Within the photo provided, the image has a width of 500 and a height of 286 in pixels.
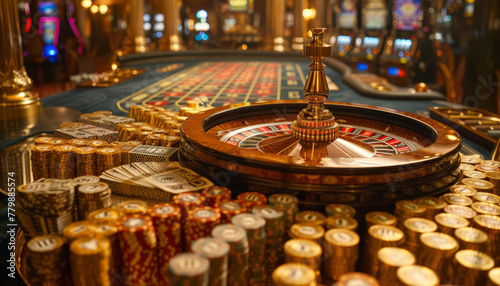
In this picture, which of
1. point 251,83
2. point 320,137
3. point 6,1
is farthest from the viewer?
point 251,83

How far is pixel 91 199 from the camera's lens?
4.94 ft

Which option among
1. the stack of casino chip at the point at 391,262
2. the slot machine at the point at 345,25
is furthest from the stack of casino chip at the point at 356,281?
the slot machine at the point at 345,25

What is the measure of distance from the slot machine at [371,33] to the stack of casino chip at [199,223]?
10671 mm

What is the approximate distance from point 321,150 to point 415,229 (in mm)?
730

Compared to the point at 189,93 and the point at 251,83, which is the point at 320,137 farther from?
the point at 251,83

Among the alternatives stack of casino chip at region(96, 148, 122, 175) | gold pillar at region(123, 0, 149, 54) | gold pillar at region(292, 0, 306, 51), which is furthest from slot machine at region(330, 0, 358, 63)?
stack of casino chip at region(96, 148, 122, 175)

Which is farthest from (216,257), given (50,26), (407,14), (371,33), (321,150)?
(50,26)

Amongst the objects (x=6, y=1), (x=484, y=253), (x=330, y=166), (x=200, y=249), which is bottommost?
(x=484, y=253)

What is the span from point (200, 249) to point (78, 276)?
371 mm

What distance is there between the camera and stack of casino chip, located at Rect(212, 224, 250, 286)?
3.92 ft

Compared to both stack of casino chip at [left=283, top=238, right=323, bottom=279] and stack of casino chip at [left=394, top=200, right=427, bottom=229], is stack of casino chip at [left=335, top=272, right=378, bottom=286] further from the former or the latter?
stack of casino chip at [left=394, top=200, right=427, bottom=229]

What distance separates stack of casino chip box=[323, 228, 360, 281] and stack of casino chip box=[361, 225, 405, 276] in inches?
2.4

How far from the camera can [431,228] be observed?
134 centimetres

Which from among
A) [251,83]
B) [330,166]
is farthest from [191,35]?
[330,166]
